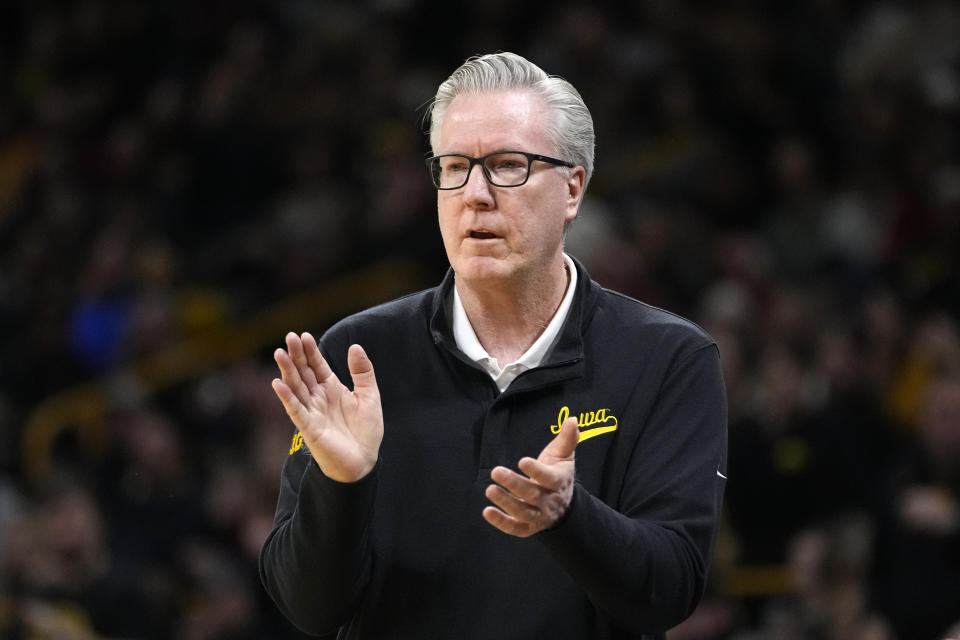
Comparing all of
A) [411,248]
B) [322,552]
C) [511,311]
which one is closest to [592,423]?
[511,311]

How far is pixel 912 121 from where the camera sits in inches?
304

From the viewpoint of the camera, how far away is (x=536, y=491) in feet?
7.13

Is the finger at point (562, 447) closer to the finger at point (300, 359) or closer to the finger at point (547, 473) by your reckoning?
the finger at point (547, 473)

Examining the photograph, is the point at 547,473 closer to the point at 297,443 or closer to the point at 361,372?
the point at 361,372

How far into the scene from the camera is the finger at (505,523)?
7.09ft

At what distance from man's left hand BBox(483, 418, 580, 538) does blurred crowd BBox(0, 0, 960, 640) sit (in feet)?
9.80

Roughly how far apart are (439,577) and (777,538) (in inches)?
152

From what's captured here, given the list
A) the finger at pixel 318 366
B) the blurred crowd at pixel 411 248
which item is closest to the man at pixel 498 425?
the finger at pixel 318 366

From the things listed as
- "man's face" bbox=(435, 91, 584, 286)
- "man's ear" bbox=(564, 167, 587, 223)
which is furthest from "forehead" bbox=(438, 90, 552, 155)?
"man's ear" bbox=(564, 167, 587, 223)

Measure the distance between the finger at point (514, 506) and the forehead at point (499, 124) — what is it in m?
0.71

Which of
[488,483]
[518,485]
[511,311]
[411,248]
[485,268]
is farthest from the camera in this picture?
[411,248]

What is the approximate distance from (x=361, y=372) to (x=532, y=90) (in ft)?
2.00

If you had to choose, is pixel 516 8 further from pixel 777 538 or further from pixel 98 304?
pixel 777 538

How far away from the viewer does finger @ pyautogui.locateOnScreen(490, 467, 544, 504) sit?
213 cm
